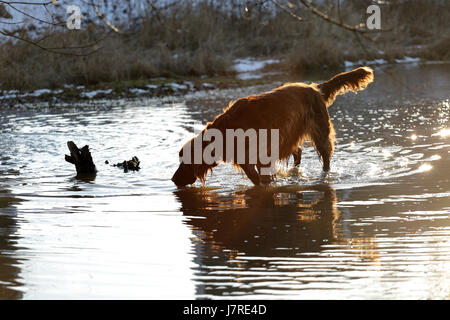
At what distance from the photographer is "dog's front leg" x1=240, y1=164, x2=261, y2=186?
7059mm

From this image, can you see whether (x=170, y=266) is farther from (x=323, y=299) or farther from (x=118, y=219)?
(x=118, y=219)

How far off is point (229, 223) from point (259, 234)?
536 mm

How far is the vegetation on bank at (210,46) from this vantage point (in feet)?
60.7

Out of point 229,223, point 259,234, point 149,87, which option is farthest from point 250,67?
point 259,234

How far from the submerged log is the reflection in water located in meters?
1.63

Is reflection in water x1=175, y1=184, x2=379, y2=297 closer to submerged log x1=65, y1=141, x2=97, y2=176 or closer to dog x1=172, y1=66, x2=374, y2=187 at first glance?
dog x1=172, y1=66, x2=374, y2=187

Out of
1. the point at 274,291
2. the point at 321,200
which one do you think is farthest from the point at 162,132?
the point at 274,291

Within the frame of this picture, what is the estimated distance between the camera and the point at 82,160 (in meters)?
8.04

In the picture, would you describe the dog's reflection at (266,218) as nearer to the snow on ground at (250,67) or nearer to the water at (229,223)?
the water at (229,223)

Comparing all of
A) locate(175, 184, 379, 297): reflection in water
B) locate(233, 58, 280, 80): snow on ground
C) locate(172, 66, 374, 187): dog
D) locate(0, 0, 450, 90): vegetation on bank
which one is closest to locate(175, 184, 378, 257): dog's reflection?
locate(175, 184, 379, 297): reflection in water

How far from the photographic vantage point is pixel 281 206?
628 cm

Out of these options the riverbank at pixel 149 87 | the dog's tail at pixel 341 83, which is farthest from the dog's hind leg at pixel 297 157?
the riverbank at pixel 149 87

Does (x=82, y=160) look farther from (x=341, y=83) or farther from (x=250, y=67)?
(x=250, y=67)

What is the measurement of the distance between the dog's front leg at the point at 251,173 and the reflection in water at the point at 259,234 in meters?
0.10
